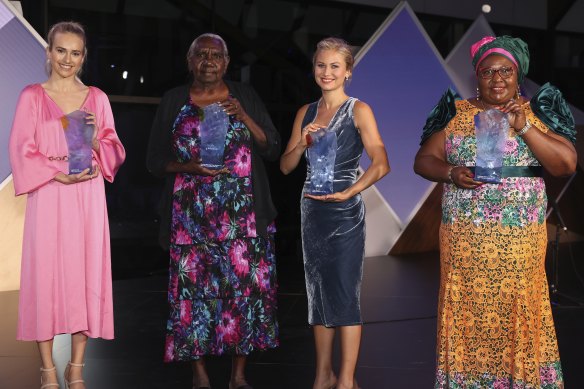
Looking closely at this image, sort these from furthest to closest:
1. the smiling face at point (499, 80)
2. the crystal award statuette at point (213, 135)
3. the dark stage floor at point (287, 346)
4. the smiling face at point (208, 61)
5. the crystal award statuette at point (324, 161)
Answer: the dark stage floor at point (287, 346) < the smiling face at point (208, 61) < the crystal award statuette at point (213, 135) < the crystal award statuette at point (324, 161) < the smiling face at point (499, 80)

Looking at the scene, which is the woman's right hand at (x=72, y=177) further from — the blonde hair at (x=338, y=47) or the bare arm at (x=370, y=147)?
the blonde hair at (x=338, y=47)

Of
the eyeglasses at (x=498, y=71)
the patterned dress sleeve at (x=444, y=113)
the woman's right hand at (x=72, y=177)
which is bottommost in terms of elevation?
the woman's right hand at (x=72, y=177)

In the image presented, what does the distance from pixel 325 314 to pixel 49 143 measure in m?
1.62

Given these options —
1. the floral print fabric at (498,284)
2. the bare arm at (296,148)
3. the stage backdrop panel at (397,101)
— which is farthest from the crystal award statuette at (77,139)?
the stage backdrop panel at (397,101)

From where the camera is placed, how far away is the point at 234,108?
15.5 ft

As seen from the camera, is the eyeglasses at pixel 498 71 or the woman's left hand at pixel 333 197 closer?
the eyeglasses at pixel 498 71

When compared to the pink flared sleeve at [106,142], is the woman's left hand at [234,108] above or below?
above

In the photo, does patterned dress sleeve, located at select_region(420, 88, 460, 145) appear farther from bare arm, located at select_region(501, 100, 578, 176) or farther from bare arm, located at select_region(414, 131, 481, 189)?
bare arm, located at select_region(501, 100, 578, 176)

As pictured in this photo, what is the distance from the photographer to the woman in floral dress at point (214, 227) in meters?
4.79

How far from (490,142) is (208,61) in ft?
5.39

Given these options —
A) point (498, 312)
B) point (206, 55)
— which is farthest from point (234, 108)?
point (498, 312)

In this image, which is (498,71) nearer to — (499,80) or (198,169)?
(499,80)

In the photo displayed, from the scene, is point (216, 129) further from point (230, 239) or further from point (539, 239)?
point (539, 239)

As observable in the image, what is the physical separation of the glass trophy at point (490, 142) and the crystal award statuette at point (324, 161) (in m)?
0.72
